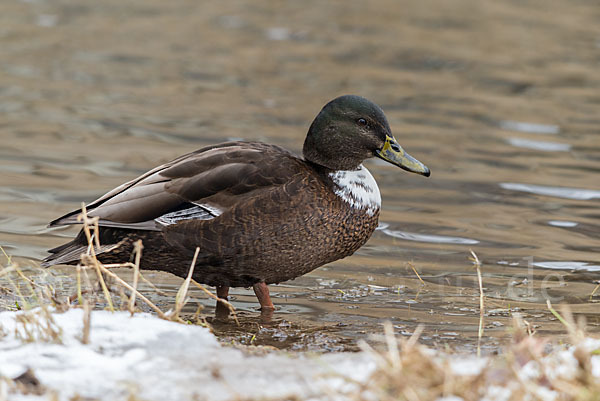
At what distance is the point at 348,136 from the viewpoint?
16.9ft

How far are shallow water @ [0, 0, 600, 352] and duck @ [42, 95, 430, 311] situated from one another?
1.29 feet

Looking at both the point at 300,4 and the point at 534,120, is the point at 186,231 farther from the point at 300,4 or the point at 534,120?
the point at 300,4

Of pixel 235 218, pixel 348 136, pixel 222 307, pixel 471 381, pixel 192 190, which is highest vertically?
pixel 348 136

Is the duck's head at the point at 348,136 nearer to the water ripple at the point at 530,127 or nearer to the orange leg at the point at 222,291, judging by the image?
the orange leg at the point at 222,291

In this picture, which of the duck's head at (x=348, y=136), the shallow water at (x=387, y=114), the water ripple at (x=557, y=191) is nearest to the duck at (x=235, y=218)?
the duck's head at (x=348, y=136)

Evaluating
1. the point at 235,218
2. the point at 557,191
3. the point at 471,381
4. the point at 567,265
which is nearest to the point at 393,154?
the point at 235,218

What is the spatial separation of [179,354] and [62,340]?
0.45 meters

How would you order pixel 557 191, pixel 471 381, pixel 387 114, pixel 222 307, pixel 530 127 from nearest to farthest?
pixel 471 381
pixel 222 307
pixel 557 191
pixel 530 127
pixel 387 114

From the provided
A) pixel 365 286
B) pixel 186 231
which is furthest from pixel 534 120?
pixel 186 231

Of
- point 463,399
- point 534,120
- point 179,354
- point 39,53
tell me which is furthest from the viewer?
point 39,53

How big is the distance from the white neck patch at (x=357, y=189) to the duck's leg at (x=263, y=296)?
667mm

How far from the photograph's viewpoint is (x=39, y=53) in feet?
44.4

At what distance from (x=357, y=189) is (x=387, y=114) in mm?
6189

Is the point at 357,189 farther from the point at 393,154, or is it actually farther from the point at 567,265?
the point at 567,265
